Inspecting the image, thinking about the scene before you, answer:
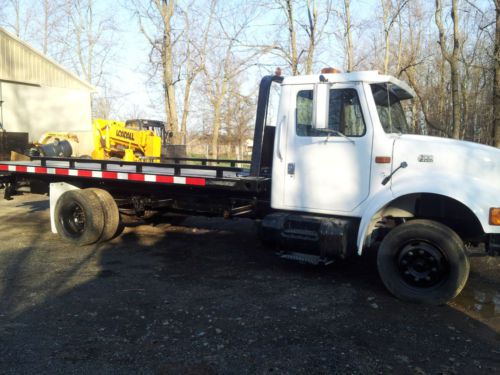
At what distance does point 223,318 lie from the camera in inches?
162

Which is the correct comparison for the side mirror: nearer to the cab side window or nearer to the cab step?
the cab side window

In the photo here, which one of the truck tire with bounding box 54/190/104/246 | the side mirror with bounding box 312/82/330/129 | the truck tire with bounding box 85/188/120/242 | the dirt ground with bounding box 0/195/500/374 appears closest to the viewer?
the dirt ground with bounding box 0/195/500/374

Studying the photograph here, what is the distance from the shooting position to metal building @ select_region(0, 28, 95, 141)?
2091 cm

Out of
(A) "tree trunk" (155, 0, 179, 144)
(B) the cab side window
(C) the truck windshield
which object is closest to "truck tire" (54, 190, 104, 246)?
(B) the cab side window

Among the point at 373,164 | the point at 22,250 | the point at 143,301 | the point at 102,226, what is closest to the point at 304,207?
the point at 373,164

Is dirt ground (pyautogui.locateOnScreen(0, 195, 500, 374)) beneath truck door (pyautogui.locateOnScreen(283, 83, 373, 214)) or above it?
beneath

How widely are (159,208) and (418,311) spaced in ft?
14.0

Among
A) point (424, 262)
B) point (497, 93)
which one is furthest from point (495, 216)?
point (497, 93)

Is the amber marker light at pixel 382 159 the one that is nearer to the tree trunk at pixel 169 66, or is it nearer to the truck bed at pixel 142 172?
the truck bed at pixel 142 172

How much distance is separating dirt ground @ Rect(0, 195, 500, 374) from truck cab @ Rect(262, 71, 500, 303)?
49 cm

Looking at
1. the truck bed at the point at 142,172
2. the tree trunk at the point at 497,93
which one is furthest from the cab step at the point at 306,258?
the tree trunk at the point at 497,93

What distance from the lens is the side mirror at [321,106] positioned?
4.53 metres

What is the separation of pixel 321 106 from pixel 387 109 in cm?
94

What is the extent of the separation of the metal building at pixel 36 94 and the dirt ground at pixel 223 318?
697 inches
